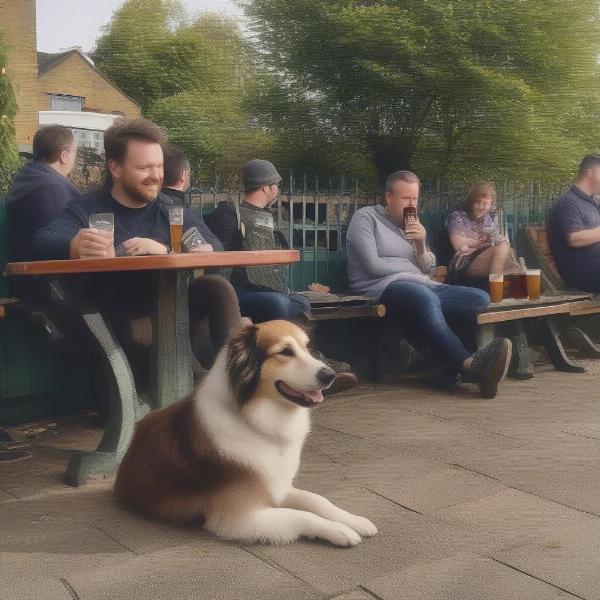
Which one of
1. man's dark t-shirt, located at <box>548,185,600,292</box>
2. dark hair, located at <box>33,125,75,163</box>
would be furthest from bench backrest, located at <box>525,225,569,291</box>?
dark hair, located at <box>33,125,75,163</box>

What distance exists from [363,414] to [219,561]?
8.99 ft

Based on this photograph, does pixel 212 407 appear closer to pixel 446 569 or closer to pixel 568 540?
pixel 446 569

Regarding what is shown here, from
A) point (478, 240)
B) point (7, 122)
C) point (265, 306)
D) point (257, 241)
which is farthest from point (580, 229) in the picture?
point (7, 122)

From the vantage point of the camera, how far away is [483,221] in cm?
770

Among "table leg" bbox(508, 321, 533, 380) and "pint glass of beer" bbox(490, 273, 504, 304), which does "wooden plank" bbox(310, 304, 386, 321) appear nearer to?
"pint glass of beer" bbox(490, 273, 504, 304)

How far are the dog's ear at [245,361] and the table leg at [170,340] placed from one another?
3.52 ft

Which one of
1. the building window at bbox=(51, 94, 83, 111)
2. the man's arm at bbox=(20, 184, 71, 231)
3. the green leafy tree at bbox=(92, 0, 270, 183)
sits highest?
the green leafy tree at bbox=(92, 0, 270, 183)

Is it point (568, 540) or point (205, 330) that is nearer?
point (568, 540)

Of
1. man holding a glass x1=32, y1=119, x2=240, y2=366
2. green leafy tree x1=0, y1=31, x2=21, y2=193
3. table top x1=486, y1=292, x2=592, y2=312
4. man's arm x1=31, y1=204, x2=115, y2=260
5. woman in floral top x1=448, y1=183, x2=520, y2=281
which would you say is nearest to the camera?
man's arm x1=31, y1=204, x2=115, y2=260

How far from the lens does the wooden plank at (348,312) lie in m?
6.51

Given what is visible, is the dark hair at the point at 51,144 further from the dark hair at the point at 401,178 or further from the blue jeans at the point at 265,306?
the dark hair at the point at 401,178

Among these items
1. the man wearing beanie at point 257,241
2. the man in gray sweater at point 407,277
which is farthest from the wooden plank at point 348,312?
the man wearing beanie at point 257,241

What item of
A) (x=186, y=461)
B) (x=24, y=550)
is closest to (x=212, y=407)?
(x=186, y=461)

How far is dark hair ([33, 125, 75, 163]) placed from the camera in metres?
5.59
